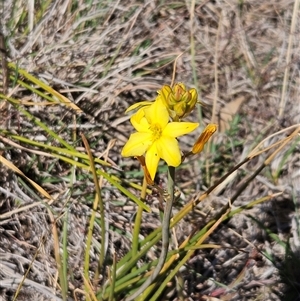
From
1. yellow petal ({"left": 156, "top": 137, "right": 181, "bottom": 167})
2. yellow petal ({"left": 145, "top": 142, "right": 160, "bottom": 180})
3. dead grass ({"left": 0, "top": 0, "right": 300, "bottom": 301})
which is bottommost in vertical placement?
dead grass ({"left": 0, "top": 0, "right": 300, "bottom": 301})

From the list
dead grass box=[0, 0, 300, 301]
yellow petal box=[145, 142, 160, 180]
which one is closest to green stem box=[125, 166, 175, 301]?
yellow petal box=[145, 142, 160, 180]

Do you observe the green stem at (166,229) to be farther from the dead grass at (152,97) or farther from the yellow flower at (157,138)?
the dead grass at (152,97)

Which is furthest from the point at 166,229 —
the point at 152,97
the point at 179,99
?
the point at 152,97

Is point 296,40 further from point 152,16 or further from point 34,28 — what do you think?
point 34,28

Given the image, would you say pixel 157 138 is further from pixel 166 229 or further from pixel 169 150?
pixel 166 229

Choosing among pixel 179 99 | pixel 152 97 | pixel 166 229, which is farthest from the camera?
pixel 152 97

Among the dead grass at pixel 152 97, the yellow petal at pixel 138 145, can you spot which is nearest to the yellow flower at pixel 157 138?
the yellow petal at pixel 138 145

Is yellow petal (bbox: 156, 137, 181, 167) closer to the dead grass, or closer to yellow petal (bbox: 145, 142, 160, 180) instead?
yellow petal (bbox: 145, 142, 160, 180)
